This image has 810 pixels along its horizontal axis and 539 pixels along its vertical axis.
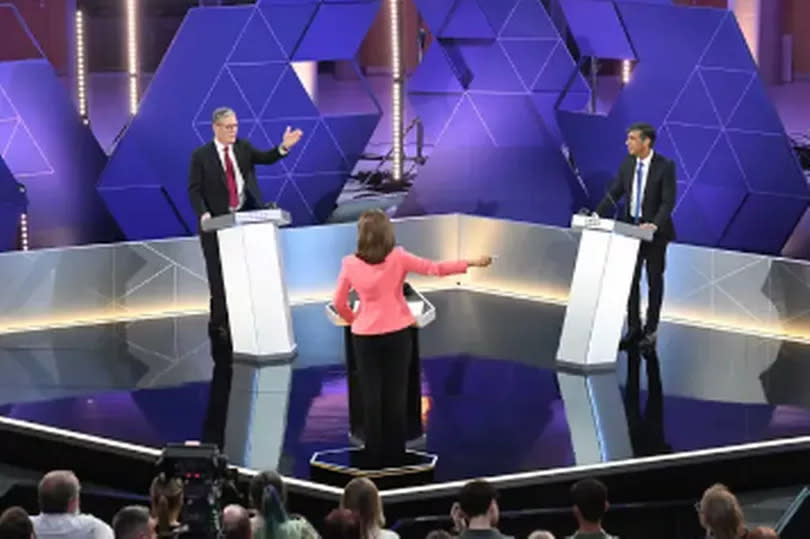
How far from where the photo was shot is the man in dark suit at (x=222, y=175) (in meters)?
9.93

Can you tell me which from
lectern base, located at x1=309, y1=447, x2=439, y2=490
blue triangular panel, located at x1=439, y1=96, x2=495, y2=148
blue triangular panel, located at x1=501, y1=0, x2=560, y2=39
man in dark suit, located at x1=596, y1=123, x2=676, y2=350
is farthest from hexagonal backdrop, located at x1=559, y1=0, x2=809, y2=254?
lectern base, located at x1=309, y1=447, x2=439, y2=490

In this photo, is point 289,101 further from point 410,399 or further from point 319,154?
point 410,399

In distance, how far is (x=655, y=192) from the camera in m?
9.89

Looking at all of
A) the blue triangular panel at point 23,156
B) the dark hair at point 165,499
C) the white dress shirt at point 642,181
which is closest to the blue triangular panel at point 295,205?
the blue triangular panel at point 23,156

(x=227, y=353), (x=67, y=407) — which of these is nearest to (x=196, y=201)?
(x=227, y=353)

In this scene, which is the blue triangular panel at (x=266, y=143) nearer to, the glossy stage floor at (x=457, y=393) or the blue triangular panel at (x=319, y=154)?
the blue triangular panel at (x=319, y=154)

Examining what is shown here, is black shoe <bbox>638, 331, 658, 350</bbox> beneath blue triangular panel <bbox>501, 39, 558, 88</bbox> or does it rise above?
beneath

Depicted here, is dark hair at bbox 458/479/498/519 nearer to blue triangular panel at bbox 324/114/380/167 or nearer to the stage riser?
the stage riser

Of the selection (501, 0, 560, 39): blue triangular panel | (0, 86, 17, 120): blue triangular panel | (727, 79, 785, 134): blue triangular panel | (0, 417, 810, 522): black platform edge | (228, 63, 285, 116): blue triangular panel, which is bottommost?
(0, 417, 810, 522): black platform edge

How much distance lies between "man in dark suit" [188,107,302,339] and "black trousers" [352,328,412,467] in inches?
95.8

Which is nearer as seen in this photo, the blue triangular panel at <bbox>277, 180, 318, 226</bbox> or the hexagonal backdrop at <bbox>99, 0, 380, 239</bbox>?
the hexagonal backdrop at <bbox>99, 0, 380, 239</bbox>

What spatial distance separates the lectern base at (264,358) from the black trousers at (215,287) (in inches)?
16.6

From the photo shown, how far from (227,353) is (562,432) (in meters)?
2.39

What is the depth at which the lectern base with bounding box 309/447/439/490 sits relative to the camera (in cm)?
759
